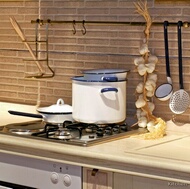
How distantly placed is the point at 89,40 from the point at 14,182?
81 centimetres

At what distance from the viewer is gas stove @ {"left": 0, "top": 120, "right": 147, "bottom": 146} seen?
7.79ft

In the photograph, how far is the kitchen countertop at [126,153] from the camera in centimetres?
203

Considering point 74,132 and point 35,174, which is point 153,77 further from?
point 35,174

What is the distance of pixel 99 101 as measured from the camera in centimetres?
249

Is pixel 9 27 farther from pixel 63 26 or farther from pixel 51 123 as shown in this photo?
pixel 51 123

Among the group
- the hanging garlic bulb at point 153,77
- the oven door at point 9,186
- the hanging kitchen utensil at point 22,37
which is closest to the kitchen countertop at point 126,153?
the oven door at point 9,186

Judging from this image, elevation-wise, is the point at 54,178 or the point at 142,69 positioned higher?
the point at 142,69

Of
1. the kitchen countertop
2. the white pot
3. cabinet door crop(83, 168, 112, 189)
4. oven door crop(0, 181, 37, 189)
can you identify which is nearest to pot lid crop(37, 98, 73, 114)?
the white pot

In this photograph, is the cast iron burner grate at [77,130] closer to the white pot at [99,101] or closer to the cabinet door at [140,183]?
the white pot at [99,101]

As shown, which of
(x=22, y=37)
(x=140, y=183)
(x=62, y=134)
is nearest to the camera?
(x=140, y=183)

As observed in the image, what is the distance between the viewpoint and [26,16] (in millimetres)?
3107

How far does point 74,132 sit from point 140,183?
0.46 metres

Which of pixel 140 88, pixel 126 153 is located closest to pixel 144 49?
pixel 140 88

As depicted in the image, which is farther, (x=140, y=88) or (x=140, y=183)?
(x=140, y=88)
